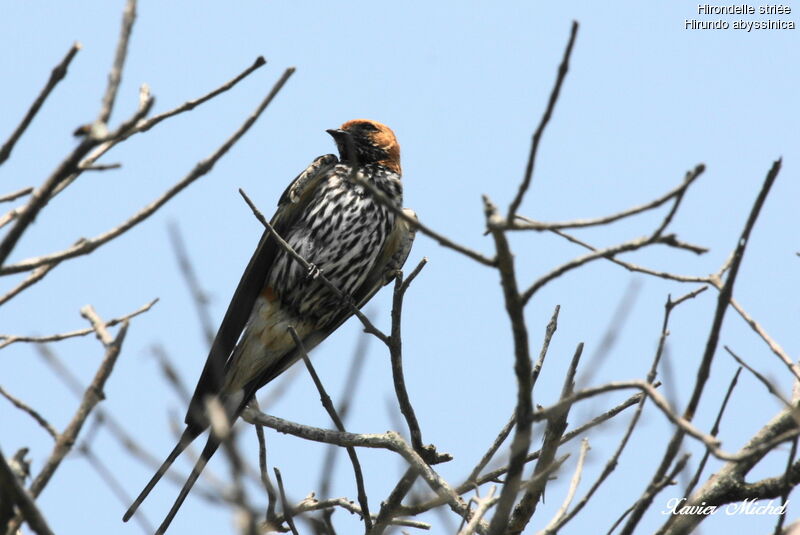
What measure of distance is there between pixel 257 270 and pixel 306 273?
39cm

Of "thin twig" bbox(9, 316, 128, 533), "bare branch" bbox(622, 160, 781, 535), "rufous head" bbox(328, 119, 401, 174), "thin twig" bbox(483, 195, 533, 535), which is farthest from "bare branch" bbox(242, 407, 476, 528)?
"rufous head" bbox(328, 119, 401, 174)

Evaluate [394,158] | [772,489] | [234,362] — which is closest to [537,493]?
[772,489]

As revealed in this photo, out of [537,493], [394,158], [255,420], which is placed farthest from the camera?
[394,158]

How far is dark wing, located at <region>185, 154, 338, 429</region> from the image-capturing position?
6.98 m

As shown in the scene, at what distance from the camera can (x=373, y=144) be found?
866cm

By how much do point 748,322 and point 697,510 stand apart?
29.0 inches

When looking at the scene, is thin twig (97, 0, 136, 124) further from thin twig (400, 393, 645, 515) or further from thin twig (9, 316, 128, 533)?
thin twig (400, 393, 645, 515)

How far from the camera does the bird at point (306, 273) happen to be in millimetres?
7211

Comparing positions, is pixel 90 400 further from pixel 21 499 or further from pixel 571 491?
pixel 571 491

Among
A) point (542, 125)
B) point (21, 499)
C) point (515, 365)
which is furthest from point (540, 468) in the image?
point (21, 499)

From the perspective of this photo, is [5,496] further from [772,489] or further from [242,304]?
[242,304]

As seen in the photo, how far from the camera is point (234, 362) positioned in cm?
720

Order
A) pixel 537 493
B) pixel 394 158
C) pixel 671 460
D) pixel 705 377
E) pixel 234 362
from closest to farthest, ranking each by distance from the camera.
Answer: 1. pixel 705 377
2. pixel 671 460
3. pixel 537 493
4. pixel 234 362
5. pixel 394 158

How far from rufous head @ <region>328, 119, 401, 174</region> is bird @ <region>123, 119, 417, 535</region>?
2.39 ft
